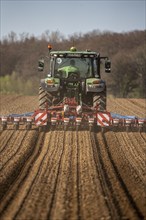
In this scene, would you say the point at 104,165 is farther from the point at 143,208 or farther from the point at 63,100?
the point at 63,100

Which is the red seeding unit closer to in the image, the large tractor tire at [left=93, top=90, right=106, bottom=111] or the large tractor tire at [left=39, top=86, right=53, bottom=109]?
the large tractor tire at [left=93, top=90, right=106, bottom=111]

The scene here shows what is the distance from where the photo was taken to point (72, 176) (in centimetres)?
623

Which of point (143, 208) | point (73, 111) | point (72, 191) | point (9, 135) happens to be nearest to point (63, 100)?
point (73, 111)

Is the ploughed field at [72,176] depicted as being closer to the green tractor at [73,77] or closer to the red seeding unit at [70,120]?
the red seeding unit at [70,120]

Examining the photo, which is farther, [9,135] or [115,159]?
[9,135]

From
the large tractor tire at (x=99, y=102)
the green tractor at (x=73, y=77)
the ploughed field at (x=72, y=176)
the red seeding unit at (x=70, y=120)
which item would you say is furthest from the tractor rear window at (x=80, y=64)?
the ploughed field at (x=72, y=176)

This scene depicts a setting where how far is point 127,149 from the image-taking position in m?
8.53

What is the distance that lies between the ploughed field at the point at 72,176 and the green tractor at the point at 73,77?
1.73 metres

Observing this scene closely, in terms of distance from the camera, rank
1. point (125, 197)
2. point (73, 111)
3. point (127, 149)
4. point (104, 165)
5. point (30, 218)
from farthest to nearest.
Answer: point (73, 111)
point (127, 149)
point (104, 165)
point (125, 197)
point (30, 218)

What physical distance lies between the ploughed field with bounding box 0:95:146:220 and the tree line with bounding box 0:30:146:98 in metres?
24.2

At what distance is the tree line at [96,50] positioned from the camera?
3647 centimetres

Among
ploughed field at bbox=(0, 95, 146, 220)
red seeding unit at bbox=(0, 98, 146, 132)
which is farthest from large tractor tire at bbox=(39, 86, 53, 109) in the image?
ploughed field at bbox=(0, 95, 146, 220)

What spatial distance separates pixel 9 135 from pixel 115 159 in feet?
11.6

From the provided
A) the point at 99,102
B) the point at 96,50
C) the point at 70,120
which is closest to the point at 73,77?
the point at 99,102
